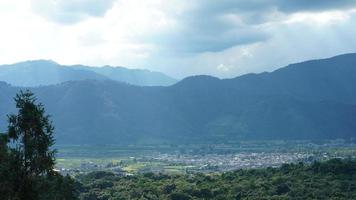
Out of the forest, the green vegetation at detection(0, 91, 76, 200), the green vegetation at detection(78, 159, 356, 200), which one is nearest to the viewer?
the green vegetation at detection(0, 91, 76, 200)

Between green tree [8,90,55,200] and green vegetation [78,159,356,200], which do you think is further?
green vegetation [78,159,356,200]

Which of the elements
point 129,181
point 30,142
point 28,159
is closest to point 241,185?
point 129,181

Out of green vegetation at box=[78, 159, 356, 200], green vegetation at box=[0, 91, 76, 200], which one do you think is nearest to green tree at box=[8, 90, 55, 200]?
green vegetation at box=[0, 91, 76, 200]

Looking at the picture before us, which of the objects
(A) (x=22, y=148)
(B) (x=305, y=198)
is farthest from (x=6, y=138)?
(B) (x=305, y=198)

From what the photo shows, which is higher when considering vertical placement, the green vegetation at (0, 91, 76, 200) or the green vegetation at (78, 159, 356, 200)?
the green vegetation at (0, 91, 76, 200)

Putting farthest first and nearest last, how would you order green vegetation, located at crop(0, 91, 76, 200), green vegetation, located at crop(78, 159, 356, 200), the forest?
green vegetation, located at crop(78, 159, 356, 200) < the forest < green vegetation, located at crop(0, 91, 76, 200)

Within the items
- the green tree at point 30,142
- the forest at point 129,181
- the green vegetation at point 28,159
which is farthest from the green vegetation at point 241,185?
the green tree at point 30,142

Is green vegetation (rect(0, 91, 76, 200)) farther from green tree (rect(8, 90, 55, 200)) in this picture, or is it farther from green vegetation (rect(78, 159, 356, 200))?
green vegetation (rect(78, 159, 356, 200))

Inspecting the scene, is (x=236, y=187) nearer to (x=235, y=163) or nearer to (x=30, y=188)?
(x=30, y=188)
